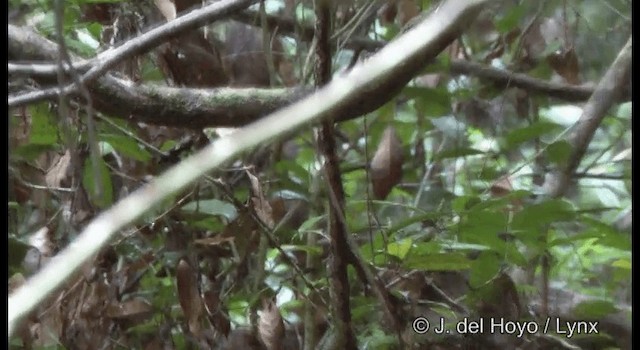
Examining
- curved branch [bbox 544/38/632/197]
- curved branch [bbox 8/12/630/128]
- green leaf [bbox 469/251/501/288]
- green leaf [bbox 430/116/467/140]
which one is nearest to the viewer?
curved branch [bbox 8/12/630/128]

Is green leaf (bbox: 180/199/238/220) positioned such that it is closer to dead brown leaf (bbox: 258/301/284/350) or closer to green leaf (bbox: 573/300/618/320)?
dead brown leaf (bbox: 258/301/284/350)

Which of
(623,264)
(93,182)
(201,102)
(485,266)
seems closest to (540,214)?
(485,266)

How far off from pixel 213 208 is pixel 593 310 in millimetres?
406

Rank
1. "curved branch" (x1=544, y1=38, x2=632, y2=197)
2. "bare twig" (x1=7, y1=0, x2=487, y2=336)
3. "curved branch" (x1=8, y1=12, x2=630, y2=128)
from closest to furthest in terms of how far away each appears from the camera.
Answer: "bare twig" (x1=7, y1=0, x2=487, y2=336)
"curved branch" (x1=8, y1=12, x2=630, y2=128)
"curved branch" (x1=544, y1=38, x2=632, y2=197)

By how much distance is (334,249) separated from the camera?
879mm

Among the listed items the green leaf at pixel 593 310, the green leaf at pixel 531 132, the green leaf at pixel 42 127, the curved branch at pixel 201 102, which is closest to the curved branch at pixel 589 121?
the green leaf at pixel 531 132

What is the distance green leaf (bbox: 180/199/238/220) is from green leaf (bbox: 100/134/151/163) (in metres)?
0.07

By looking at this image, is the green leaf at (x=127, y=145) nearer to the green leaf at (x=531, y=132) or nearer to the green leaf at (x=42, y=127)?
the green leaf at (x=42, y=127)

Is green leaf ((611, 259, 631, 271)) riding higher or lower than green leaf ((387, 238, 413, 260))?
higher

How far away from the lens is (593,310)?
95 centimetres

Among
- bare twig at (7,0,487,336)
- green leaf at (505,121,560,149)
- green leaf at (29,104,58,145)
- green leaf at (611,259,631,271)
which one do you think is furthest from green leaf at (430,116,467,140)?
green leaf at (29,104,58,145)

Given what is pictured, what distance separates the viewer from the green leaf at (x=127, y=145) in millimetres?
933

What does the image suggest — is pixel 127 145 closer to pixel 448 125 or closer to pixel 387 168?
pixel 387 168

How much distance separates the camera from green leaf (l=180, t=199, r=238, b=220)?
3.19 ft
